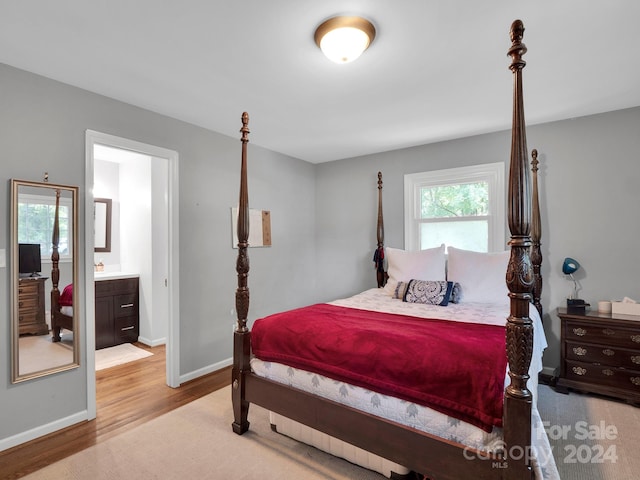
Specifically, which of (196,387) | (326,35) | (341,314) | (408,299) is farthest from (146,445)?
(326,35)

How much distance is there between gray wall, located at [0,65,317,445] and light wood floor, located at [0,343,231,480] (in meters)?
0.15

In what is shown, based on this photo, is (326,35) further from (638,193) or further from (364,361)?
(638,193)

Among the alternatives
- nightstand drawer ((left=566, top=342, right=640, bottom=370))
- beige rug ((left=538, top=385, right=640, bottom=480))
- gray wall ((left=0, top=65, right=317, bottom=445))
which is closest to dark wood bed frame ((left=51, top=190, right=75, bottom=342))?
gray wall ((left=0, top=65, right=317, bottom=445))

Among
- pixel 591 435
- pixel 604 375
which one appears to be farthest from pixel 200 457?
pixel 604 375

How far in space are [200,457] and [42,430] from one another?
3.91 feet

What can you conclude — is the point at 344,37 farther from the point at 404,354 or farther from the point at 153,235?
the point at 153,235

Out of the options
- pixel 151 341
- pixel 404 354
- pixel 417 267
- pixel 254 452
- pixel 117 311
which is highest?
pixel 417 267

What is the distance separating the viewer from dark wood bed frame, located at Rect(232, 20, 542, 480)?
4.27 feet

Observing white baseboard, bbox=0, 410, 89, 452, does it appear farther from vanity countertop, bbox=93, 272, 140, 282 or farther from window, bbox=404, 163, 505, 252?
window, bbox=404, 163, 505, 252

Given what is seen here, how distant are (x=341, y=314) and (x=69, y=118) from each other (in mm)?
2481

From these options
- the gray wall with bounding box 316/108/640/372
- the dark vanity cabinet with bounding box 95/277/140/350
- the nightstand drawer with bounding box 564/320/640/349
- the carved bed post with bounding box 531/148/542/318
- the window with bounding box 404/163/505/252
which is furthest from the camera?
the dark vanity cabinet with bounding box 95/277/140/350

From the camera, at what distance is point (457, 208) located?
155 inches

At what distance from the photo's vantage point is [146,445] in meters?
2.26

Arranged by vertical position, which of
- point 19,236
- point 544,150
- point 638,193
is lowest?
point 19,236
